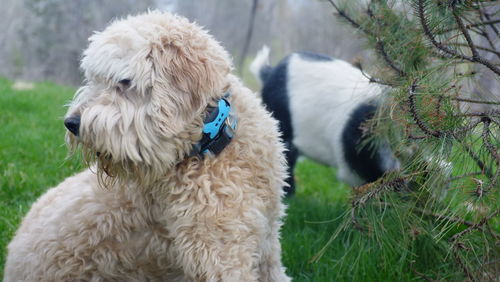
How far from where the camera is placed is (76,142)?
2.67 metres

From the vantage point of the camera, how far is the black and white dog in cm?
473

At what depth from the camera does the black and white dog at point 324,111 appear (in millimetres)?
4727

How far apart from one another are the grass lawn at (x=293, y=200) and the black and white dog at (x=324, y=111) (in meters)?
0.32

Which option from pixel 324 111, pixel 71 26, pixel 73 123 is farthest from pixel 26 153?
pixel 71 26

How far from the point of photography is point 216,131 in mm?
2674

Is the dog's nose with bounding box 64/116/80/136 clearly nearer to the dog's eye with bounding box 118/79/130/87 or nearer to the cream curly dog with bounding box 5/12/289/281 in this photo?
the cream curly dog with bounding box 5/12/289/281

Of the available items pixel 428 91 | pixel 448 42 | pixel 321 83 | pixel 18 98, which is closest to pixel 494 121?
pixel 428 91

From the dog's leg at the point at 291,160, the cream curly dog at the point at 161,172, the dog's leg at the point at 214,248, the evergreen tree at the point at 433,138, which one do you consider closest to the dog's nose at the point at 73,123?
the cream curly dog at the point at 161,172

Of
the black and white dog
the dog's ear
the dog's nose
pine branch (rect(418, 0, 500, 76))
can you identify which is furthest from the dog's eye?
the black and white dog

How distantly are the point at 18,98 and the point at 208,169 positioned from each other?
5.44 meters

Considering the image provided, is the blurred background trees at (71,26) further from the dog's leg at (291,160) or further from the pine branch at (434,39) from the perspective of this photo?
the pine branch at (434,39)

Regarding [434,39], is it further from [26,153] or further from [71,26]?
[71,26]

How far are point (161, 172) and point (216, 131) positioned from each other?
0.31 metres

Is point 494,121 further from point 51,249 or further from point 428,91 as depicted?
point 51,249
